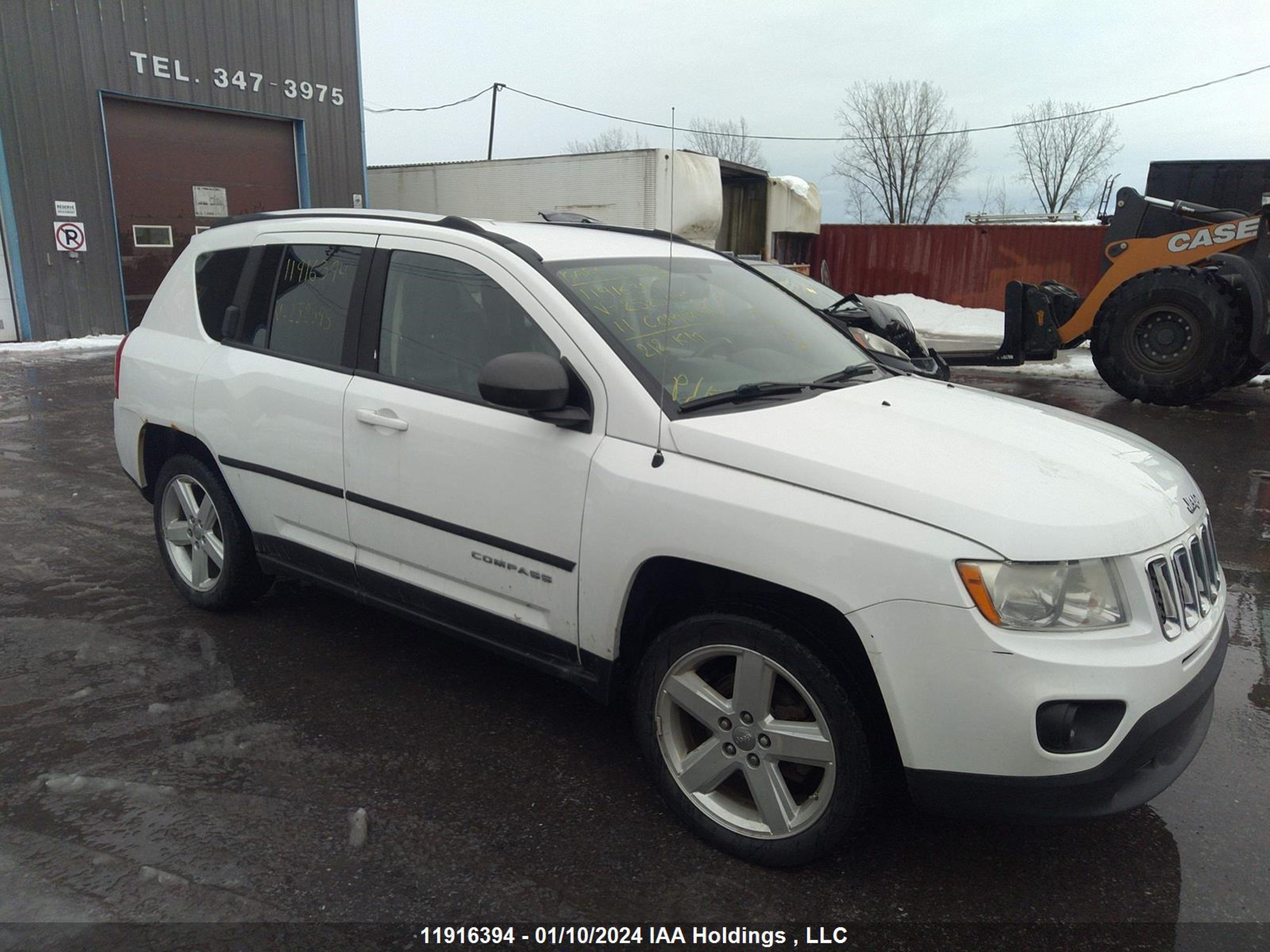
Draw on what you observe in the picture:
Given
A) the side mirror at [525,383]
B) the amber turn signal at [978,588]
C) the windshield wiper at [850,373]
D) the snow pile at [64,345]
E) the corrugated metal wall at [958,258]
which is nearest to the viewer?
the amber turn signal at [978,588]

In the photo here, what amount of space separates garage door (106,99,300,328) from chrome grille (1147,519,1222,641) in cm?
1531

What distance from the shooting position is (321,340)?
362 centimetres

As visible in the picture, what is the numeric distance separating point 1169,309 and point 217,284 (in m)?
9.80

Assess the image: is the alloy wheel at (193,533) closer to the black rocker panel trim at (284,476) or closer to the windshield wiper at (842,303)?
the black rocker panel trim at (284,476)

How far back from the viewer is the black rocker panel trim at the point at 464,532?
2877 mm

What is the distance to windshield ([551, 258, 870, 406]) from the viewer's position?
2.96 m

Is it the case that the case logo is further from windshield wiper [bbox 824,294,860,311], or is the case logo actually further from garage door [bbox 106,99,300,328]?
garage door [bbox 106,99,300,328]

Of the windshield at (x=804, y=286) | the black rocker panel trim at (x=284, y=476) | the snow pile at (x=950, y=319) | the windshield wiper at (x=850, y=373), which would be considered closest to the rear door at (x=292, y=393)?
the black rocker panel trim at (x=284, y=476)

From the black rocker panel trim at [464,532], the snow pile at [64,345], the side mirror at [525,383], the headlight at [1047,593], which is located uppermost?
the side mirror at [525,383]

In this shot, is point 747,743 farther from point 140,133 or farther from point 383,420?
point 140,133

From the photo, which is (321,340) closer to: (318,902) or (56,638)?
(56,638)

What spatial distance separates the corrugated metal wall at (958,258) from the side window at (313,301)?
1931 centimetres

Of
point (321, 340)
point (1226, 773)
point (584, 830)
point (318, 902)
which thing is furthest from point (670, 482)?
point (1226, 773)

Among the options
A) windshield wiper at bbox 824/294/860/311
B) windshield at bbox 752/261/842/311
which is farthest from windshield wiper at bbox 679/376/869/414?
windshield wiper at bbox 824/294/860/311
